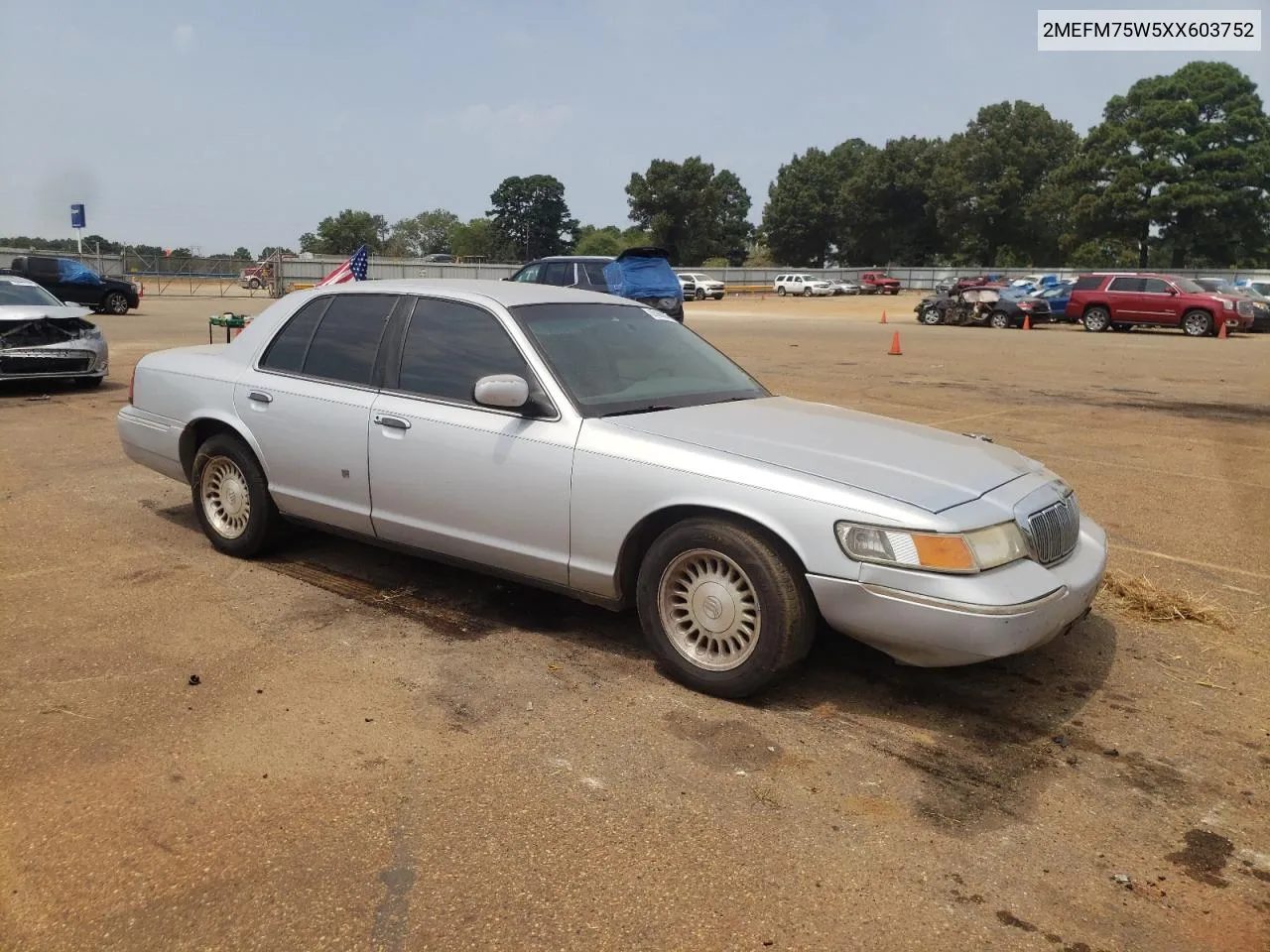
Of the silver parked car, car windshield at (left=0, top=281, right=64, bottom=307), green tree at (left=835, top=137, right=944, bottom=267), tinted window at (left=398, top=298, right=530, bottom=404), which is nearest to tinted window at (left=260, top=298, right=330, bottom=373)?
the silver parked car

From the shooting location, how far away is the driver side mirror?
4277 millimetres

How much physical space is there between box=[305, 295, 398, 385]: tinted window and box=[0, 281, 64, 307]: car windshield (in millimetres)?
8567

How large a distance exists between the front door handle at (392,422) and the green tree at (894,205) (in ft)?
298

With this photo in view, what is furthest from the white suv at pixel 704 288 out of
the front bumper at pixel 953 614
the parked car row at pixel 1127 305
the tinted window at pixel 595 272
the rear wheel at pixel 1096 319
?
the front bumper at pixel 953 614

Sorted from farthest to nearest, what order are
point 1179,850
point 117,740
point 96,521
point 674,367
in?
point 96,521
point 674,367
point 117,740
point 1179,850

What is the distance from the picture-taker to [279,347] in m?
5.52

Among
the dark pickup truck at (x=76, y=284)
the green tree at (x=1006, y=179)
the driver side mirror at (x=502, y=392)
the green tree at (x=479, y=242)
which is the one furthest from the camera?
the green tree at (x=479, y=242)

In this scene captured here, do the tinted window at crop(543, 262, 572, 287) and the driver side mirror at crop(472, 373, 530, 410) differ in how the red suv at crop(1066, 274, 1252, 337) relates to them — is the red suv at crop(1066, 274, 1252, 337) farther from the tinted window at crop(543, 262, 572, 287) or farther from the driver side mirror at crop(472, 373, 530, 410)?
the driver side mirror at crop(472, 373, 530, 410)

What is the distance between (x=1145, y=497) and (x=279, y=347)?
19.4 ft

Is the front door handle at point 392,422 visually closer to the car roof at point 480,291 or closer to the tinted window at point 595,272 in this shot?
the car roof at point 480,291

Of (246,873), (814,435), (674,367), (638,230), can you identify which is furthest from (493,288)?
(638,230)

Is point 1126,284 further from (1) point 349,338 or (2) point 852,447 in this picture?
(1) point 349,338

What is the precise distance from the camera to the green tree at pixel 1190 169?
6338 cm

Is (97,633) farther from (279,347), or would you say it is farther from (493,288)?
(493,288)
